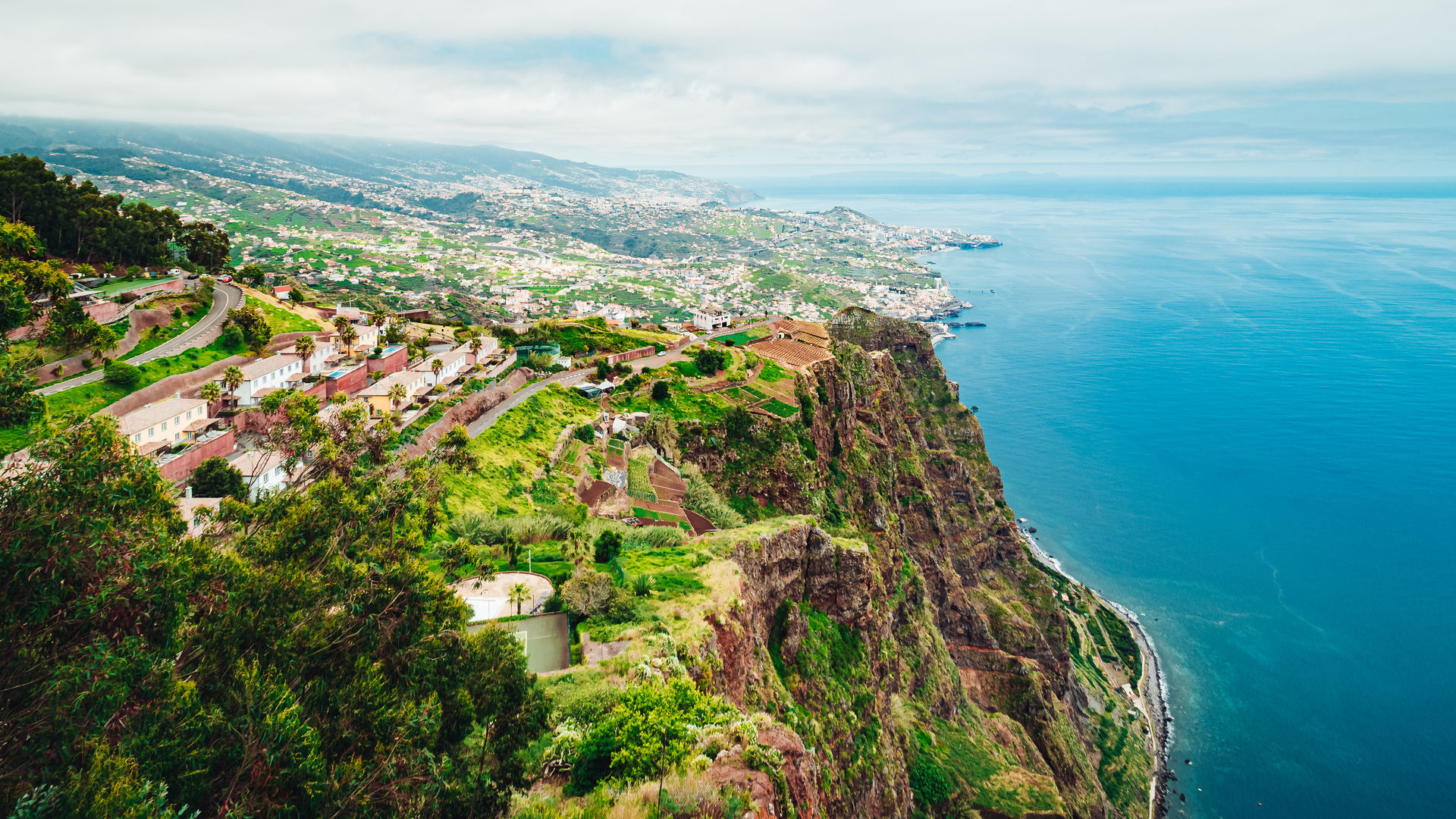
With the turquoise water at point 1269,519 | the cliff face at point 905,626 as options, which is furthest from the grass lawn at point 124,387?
the turquoise water at point 1269,519

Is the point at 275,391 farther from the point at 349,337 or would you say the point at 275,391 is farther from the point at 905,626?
the point at 905,626

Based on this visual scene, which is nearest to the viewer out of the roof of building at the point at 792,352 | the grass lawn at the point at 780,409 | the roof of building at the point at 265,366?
the roof of building at the point at 265,366

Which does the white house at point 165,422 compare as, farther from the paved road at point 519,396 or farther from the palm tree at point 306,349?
the paved road at point 519,396


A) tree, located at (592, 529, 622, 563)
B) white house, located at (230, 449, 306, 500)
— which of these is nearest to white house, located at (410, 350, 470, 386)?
white house, located at (230, 449, 306, 500)

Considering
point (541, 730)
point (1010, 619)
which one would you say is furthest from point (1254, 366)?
point (541, 730)

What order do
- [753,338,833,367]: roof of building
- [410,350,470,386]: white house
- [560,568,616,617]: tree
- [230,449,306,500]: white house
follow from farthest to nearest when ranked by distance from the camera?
[753,338,833,367]: roof of building < [410,350,470,386]: white house < [230,449,306,500]: white house < [560,568,616,617]: tree

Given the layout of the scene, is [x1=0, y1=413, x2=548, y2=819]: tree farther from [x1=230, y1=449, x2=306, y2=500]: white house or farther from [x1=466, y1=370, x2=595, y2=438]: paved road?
[x1=466, y1=370, x2=595, y2=438]: paved road
